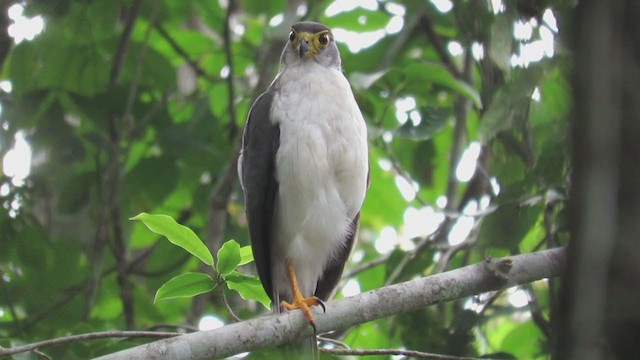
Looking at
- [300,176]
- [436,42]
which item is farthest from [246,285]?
[436,42]

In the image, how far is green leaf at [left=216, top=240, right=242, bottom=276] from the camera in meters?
3.05

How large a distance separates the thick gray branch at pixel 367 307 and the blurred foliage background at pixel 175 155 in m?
0.62

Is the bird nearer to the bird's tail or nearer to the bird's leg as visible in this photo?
the bird's leg

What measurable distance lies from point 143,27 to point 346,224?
261 cm

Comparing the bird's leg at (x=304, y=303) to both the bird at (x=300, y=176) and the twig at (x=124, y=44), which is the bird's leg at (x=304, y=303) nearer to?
the bird at (x=300, y=176)

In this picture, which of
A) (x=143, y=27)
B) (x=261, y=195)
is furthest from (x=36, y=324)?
(x=143, y=27)

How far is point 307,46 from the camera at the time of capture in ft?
16.4

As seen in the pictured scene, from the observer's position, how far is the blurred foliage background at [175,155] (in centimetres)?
466

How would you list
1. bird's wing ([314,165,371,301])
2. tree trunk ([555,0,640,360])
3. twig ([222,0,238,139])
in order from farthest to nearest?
1. twig ([222,0,238,139])
2. bird's wing ([314,165,371,301])
3. tree trunk ([555,0,640,360])

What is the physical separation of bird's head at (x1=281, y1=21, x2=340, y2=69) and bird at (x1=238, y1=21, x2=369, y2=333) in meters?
0.37

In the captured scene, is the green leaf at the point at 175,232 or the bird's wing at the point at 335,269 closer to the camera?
the green leaf at the point at 175,232

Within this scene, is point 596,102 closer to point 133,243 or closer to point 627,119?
point 627,119

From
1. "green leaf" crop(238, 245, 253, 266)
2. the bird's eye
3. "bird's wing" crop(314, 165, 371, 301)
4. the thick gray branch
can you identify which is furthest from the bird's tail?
the bird's eye

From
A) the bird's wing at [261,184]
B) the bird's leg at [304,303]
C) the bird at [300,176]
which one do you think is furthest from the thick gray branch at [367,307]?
the bird's wing at [261,184]
